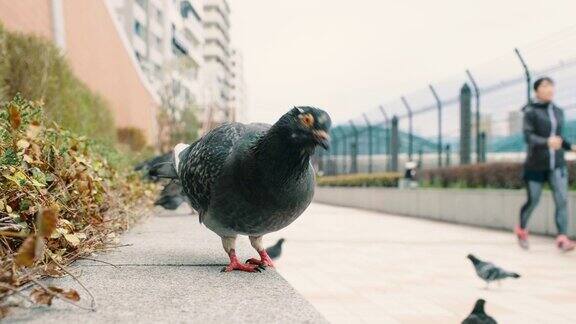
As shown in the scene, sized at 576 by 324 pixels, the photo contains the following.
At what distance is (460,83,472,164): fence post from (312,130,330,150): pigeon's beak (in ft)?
37.2

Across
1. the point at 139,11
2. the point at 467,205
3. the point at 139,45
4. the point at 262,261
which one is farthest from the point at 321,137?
the point at 139,11

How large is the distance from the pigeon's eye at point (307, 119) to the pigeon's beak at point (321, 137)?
40 mm

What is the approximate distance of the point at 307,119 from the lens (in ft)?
7.92

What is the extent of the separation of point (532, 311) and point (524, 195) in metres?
6.49

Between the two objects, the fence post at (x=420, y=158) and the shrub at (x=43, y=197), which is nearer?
the shrub at (x=43, y=197)

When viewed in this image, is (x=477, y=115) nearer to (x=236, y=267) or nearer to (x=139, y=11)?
(x=236, y=267)

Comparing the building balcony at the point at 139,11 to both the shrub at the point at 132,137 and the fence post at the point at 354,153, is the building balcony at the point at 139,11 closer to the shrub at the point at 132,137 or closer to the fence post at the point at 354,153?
the fence post at the point at 354,153

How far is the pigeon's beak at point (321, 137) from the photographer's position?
238cm

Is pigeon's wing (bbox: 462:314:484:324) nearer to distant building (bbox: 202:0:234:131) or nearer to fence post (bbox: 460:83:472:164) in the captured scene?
fence post (bbox: 460:83:472:164)

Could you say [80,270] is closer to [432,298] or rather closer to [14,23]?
[432,298]

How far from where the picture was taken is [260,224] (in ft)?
9.05

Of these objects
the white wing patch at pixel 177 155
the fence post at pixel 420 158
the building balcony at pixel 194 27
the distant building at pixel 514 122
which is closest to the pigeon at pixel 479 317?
the white wing patch at pixel 177 155

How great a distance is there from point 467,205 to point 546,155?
538 centimetres

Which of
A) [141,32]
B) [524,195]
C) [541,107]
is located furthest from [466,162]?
[141,32]
